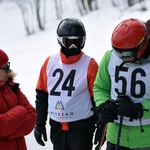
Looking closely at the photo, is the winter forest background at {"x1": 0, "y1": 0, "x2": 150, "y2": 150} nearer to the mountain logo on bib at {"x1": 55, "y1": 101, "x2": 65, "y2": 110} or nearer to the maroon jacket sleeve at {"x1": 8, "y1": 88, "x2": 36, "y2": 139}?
the mountain logo on bib at {"x1": 55, "y1": 101, "x2": 65, "y2": 110}

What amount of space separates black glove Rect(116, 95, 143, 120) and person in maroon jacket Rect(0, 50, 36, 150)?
2.33 ft

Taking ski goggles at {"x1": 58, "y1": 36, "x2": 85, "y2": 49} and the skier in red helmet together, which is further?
ski goggles at {"x1": 58, "y1": 36, "x2": 85, "y2": 49}

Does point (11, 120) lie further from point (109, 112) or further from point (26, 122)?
point (109, 112)

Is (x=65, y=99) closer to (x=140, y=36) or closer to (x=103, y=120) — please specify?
(x=103, y=120)

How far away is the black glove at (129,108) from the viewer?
2521 millimetres

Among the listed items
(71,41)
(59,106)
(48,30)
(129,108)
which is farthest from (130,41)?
(48,30)

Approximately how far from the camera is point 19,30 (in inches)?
802

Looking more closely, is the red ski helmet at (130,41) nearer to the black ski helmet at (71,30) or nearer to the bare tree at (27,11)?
the black ski helmet at (71,30)

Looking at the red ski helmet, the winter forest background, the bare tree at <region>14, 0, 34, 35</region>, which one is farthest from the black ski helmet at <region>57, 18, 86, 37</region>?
the bare tree at <region>14, 0, 34, 35</region>

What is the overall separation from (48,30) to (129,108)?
15.4m

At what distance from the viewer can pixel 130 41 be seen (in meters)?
2.53

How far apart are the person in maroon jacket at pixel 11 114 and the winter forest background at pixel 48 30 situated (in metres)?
4.37

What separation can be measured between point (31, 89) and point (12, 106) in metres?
5.72

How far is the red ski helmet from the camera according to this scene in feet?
8.32
